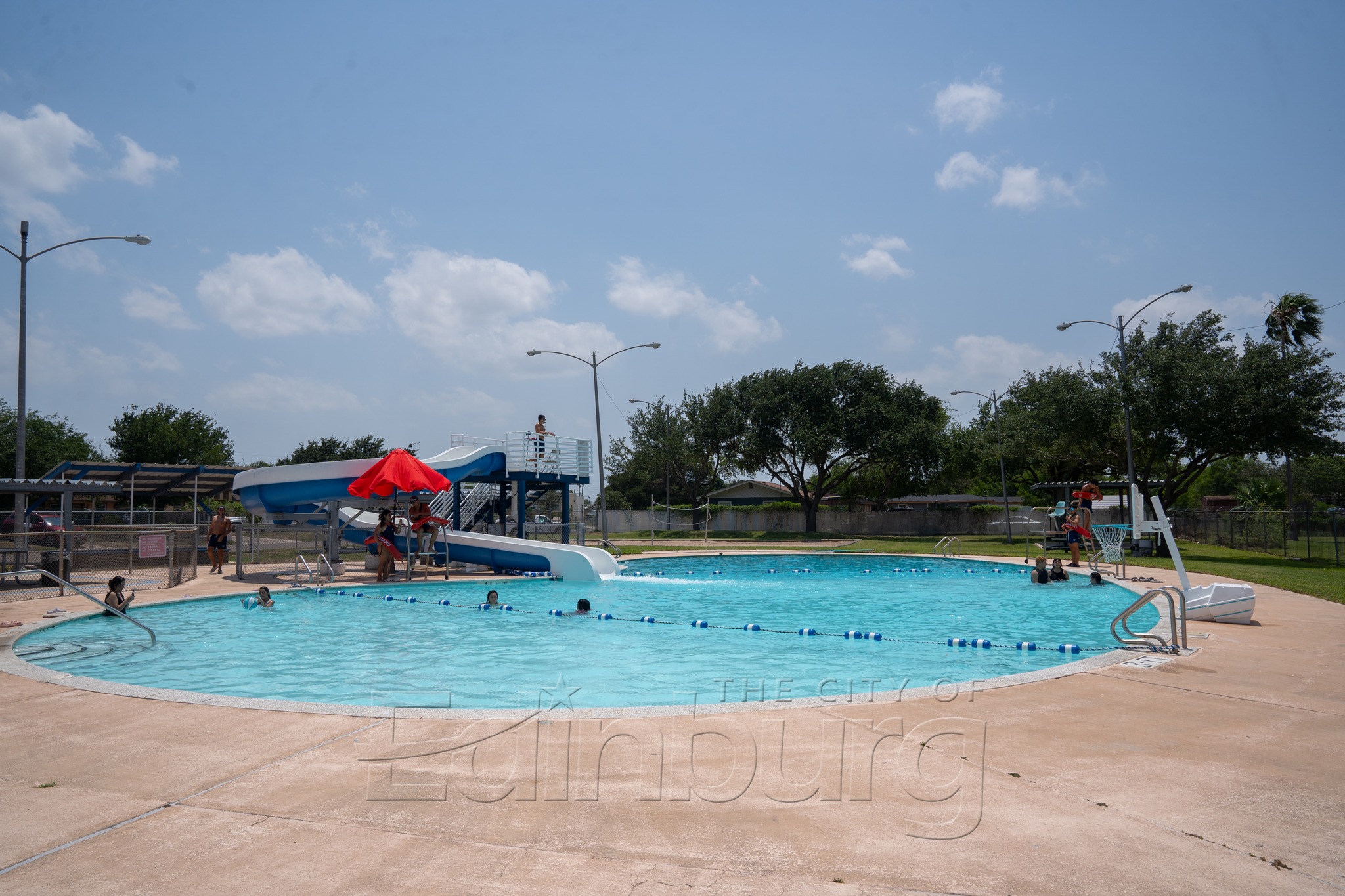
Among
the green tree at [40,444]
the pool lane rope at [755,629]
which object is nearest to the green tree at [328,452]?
the green tree at [40,444]

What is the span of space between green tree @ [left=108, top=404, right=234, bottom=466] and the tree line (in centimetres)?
3362

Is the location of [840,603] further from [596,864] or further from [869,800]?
[596,864]

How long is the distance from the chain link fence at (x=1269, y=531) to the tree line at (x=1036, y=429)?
2.36 metres

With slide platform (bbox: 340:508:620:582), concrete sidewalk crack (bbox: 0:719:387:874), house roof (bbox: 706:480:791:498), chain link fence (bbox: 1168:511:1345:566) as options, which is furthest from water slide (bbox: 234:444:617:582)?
house roof (bbox: 706:480:791:498)

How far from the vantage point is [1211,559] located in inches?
1052

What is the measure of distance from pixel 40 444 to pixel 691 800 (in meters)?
65.1

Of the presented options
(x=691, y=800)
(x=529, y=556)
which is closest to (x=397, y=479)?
(x=529, y=556)

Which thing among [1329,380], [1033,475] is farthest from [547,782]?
[1033,475]

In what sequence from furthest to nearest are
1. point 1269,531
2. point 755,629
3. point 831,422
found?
1. point 831,422
2. point 1269,531
3. point 755,629

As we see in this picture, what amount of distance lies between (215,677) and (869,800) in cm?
838

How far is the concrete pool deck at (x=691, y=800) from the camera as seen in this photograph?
11.3ft

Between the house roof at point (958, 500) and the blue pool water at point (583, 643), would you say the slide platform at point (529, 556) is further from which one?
the house roof at point (958, 500)

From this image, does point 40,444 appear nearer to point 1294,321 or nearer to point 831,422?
Answer: point 831,422

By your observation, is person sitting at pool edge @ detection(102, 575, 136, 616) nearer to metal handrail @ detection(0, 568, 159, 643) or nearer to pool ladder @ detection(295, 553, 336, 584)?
metal handrail @ detection(0, 568, 159, 643)
